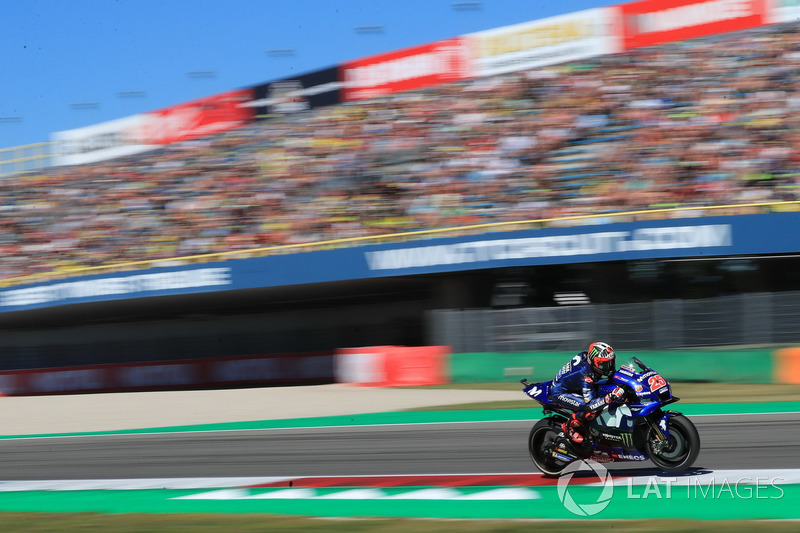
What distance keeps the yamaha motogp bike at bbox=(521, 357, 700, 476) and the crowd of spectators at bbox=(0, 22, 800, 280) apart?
11419mm

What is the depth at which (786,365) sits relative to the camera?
15617 mm

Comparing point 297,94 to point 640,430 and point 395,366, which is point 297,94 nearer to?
point 395,366

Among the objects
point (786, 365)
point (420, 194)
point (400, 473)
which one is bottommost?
point (786, 365)

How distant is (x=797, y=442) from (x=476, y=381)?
9640 mm

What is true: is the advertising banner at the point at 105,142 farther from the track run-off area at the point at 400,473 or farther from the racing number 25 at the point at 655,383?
the racing number 25 at the point at 655,383

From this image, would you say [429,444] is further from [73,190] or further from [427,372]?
[73,190]

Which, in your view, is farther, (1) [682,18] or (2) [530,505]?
(1) [682,18]

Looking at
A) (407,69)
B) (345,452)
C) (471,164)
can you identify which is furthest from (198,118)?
(345,452)

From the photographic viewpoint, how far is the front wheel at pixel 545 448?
26.1 feet

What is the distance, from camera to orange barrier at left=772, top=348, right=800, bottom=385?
15500 mm

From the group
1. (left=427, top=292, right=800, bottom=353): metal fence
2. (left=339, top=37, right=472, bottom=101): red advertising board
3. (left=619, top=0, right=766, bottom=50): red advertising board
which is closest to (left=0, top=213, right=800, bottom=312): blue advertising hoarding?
(left=427, top=292, right=800, bottom=353): metal fence

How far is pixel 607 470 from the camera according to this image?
8242 millimetres

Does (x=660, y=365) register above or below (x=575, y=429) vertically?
below

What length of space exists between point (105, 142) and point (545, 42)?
17656 mm
